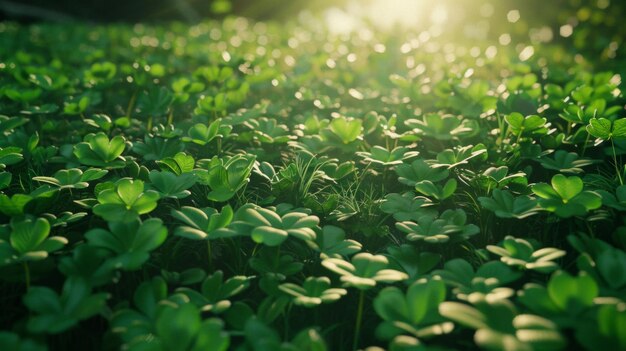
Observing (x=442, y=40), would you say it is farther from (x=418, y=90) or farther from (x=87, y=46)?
(x=87, y=46)

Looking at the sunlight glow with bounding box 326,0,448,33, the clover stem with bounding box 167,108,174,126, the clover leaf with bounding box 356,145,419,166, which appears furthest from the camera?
the sunlight glow with bounding box 326,0,448,33

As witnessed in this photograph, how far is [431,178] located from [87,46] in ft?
9.67

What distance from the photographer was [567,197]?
1.13m

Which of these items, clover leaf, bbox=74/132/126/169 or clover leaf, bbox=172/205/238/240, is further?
clover leaf, bbox=74/132/126/169

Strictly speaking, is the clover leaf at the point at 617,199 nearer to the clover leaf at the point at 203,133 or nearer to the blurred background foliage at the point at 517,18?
the clover leaf at the point at 203,133

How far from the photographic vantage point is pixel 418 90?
213 centimetres

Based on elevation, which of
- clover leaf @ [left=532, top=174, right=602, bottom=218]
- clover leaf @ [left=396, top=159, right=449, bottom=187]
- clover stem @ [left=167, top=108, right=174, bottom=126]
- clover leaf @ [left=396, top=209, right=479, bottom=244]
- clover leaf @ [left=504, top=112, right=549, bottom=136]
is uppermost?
clover leaf @ [left=504, top=112, right=549, bottom=136]

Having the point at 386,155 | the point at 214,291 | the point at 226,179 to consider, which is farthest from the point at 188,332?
the point at 386,155

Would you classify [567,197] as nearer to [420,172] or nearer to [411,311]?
[420,172]

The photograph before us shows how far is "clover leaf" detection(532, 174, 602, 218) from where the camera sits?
3.59ft

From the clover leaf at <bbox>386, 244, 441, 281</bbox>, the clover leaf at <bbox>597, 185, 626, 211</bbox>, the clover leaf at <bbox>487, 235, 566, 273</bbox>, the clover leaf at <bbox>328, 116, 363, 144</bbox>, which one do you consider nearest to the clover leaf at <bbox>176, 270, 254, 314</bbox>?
the clover leaf at <bbox>386, 244, 441, 281</bbox>

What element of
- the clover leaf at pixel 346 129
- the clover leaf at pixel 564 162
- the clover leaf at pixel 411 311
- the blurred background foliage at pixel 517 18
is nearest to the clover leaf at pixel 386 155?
the clover leaf at pixel 346 129

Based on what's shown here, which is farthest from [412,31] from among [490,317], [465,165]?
[490,317]

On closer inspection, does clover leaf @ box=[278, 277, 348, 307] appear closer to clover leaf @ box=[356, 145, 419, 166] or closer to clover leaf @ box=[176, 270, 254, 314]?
clover leaf @ box=[176, 270, 254, 314]
